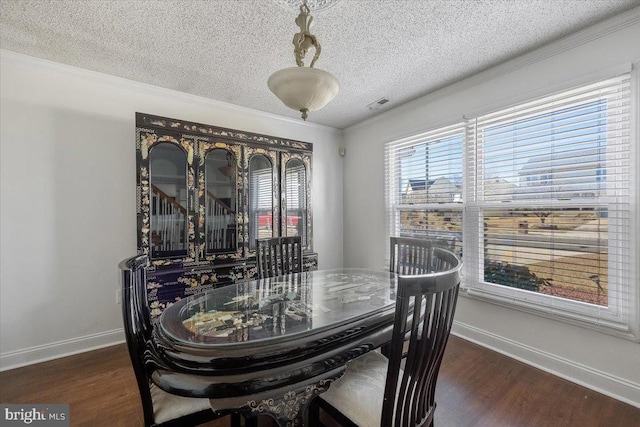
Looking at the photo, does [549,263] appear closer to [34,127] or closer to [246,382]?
[246,382]

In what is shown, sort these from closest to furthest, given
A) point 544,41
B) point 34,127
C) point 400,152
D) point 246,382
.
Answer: point 246,382 < point 544,41 < point 34,127 < point 400,152

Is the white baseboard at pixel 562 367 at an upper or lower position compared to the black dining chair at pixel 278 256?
lower

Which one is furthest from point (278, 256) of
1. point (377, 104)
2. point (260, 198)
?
point (377, 104)

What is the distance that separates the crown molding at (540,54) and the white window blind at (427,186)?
0.40 metres

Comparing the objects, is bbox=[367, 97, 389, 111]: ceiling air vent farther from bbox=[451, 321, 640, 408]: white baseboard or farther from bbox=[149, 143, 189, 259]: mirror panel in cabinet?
bbox=[451, 321, 640, 408]: white baseboard

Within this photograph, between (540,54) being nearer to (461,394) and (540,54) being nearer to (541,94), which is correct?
(541,94)

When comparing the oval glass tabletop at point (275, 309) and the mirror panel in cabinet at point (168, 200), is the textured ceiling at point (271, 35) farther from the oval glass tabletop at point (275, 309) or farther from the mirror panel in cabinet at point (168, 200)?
the oval glass tabletop at point (275, 309)

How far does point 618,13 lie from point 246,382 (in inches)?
126

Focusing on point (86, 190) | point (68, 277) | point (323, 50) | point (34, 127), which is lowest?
point (68, 277)

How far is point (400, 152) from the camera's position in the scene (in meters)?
3.62

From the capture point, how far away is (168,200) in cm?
267

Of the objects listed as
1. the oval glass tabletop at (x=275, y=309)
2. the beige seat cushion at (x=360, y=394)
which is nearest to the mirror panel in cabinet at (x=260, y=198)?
the oval glass tabletop at (x=275, y=309)

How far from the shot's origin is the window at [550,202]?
1.96 meters

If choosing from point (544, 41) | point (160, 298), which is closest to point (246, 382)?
point (160, 298)
